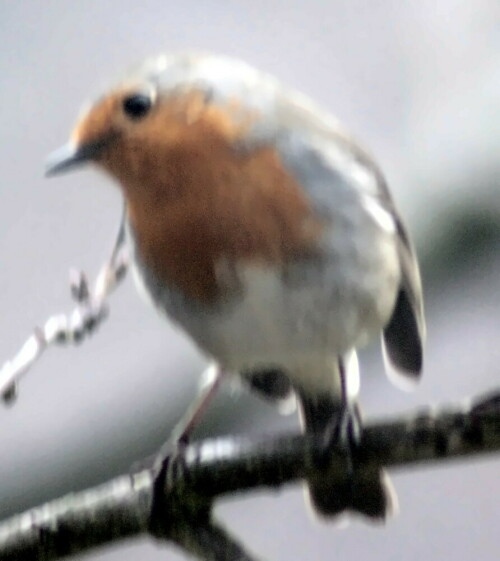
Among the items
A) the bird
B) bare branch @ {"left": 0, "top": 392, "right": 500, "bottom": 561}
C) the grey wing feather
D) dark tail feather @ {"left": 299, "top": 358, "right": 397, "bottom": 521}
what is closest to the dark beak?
the bird

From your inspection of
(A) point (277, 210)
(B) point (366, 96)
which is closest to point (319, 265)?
(A) point (277, 210)

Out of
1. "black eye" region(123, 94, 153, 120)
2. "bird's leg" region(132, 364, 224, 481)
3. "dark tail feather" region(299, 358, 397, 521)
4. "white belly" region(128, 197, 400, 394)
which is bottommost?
"dark tail feather" region(299, 358, 397, 521)

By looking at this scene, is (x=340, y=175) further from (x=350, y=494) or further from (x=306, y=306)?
(x=350, y=494)

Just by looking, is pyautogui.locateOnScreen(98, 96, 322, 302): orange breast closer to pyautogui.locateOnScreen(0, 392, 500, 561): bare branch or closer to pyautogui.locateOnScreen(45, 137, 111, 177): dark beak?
pyautogui.locateOnScreen(45, 137, 111, 177): dark beak

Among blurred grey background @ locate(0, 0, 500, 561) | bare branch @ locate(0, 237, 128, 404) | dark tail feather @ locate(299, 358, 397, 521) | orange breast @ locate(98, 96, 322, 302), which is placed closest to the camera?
bare branch @ locate(0, 237, 128, 404)

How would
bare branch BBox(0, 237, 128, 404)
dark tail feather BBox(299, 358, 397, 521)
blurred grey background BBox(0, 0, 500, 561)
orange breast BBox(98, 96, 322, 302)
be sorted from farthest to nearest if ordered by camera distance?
blurred grey background BBox(0, 0, 500, 561), dark tail feather BBox(299, 358, 397, 521), orange breast BBox(98, 96, 322, 302), bare branch BBox(0, 237, 128, 404)

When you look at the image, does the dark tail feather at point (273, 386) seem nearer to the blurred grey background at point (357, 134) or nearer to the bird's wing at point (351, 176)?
the bird's wing at point (351, 176)

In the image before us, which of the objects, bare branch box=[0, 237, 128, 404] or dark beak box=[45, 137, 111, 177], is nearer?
bare branch box=[0, 237, 128, 404]

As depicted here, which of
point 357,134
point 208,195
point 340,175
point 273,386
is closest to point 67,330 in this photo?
point 208,195
